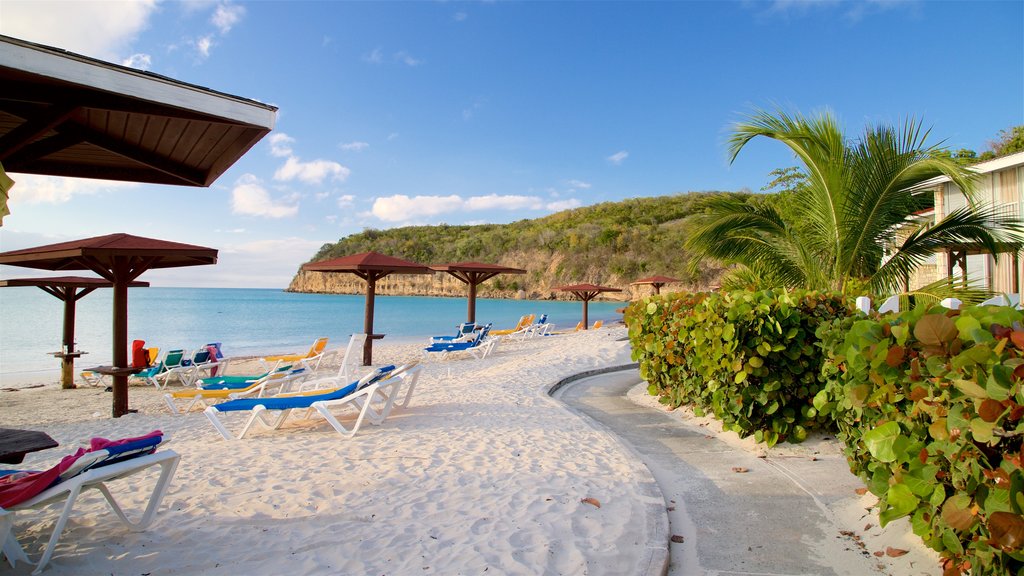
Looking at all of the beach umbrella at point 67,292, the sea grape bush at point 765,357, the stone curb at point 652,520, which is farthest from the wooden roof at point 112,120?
the beach umbrella at point 67,292

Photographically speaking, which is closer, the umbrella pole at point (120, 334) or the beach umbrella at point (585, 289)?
the umbrella pole at point (120, 334)

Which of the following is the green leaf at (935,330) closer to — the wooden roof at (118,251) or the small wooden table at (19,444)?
the small wooden table at (19,444)

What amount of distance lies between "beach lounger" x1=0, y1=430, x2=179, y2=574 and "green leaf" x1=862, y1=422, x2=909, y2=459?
11.6ft

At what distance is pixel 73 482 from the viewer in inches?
106

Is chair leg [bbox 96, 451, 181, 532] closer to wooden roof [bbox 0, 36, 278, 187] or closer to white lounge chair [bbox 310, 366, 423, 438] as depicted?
wooden roof [bbox 0, 36, 278, 187]

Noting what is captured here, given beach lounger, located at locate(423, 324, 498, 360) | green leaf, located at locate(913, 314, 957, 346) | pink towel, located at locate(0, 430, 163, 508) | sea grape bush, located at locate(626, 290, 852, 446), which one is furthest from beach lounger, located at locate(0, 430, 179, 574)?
beach lounger, located at locate(423, 324, 498, 360)

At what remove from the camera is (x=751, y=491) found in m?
3.95

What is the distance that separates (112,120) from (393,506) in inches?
112

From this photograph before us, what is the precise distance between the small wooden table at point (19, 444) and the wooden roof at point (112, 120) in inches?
58.5

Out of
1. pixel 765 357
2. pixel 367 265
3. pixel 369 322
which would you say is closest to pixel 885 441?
pixel 765 357

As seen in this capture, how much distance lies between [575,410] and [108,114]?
203 inches

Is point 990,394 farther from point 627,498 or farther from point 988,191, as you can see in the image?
point 988,191

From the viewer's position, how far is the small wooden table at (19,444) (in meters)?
2.80

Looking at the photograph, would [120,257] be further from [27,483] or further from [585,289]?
[585,289]
